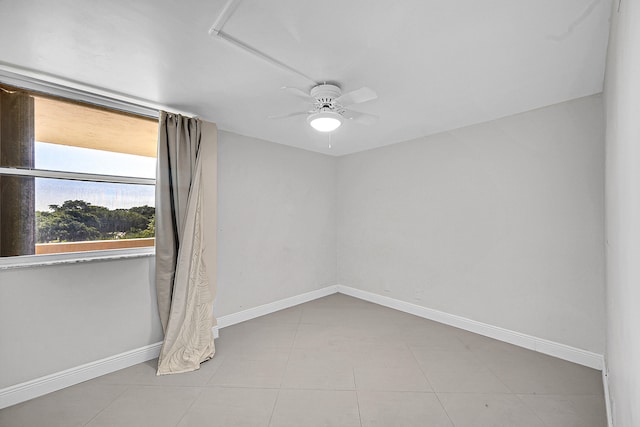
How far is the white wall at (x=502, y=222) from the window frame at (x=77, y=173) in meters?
2.85

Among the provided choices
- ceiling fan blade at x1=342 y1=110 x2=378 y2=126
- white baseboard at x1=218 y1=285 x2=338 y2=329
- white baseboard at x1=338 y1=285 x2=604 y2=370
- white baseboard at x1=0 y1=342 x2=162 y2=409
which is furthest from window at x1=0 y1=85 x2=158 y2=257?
white baseboard at x1=338 y1=285 x2=604 y2=370

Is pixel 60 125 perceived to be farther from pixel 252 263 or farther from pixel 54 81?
pixel 252 263

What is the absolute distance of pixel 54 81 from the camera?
6.69 feet

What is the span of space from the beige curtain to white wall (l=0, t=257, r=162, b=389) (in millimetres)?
203

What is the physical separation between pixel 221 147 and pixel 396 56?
2.17m

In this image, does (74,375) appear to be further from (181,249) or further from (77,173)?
(77,173)

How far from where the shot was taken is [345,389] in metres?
2.07

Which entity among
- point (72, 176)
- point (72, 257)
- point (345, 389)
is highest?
point (72, 176)

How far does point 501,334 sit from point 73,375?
12.6 ft

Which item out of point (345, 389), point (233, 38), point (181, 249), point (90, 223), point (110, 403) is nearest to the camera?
point (233, 38)

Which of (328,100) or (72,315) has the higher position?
(328,100)

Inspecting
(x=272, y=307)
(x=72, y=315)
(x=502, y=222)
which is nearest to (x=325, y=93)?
(x=502, y=222)

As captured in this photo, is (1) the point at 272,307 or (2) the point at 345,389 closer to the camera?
(2) the point at 345,389

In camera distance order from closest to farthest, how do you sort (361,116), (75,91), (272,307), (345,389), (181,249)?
(345,389), (75,91), (181,249), (361,116), (272,307)
